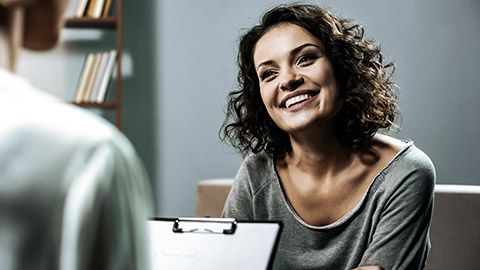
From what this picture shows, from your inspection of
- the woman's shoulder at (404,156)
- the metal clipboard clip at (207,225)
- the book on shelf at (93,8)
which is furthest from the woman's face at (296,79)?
the book on shelf at (93,8)

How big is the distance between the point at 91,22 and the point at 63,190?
3.07m

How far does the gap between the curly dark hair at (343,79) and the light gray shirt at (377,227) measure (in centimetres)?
13

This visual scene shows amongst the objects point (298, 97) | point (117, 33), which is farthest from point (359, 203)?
point (117, 33)

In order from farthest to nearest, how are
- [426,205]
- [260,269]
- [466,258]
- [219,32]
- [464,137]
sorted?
[219,32]
[464,137]
[466,258]
[426,205]
[260,269]

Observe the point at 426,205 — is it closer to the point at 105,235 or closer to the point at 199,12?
the point at 105,235

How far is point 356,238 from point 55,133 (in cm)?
118

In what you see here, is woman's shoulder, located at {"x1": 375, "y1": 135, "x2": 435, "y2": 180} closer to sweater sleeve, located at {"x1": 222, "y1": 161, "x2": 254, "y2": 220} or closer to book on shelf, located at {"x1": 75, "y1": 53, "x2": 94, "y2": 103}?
sweater sleeve, located at {"x1": 222, "y1": 161, "x2": 254, "y2": 220}

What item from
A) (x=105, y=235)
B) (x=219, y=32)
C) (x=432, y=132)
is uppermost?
(x=105, y=235)

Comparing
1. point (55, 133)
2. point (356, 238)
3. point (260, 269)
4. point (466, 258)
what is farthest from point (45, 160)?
point (466, 258)

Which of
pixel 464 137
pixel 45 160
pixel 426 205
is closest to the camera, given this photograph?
pixel 45 160

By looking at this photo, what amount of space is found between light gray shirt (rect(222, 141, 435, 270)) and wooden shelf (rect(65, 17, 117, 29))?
196 cm

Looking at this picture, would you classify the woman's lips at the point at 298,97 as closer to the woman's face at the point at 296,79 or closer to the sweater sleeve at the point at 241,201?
the woman's face at the point at 296,79

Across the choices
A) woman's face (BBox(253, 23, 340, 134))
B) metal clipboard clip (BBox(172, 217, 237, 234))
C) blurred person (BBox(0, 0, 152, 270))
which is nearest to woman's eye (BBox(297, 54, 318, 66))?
woman's face (BBox(253, 23, 340, 134))

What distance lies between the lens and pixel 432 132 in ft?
10.4
